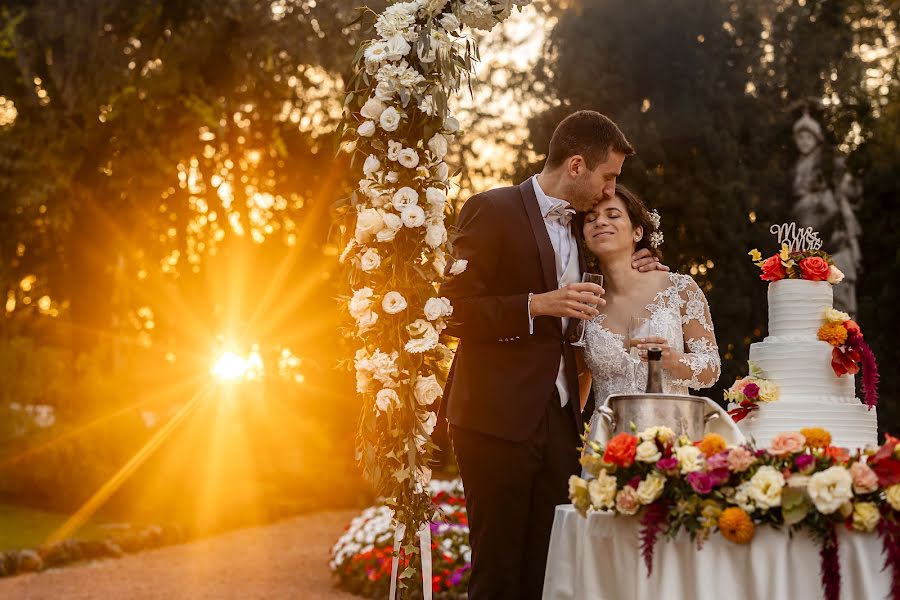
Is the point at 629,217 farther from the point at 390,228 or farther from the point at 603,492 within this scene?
the point at 603,492

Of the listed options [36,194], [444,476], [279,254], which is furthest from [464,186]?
[36,194]

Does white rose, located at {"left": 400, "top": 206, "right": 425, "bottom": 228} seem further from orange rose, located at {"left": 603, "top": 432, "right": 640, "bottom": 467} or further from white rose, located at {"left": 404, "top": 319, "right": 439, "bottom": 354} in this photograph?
orange rose, located at {"left": 603, "top": 432, "right": 640, "bottom": 467}

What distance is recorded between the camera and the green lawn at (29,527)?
12266mm

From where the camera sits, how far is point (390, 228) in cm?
498

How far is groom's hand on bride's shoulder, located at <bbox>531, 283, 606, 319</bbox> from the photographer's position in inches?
161

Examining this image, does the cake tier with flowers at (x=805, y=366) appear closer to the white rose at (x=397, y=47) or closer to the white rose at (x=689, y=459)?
the white rose at (x=689, y=459)

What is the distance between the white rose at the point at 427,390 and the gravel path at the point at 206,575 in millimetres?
5845

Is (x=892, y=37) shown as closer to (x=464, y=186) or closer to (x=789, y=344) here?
(x=464, y=186)

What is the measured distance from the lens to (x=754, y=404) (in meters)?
5.10

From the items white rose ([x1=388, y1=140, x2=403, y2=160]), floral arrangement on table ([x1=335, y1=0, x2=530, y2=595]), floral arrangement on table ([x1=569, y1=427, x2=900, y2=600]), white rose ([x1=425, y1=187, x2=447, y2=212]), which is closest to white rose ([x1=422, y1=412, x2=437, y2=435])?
floral arrangement on table ([x1=335, y1=0, x2=530, y2=595])

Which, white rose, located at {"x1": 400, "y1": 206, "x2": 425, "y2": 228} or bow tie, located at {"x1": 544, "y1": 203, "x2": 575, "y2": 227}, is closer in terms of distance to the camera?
bow tie, located at {"x1": 544, "y1": 203, "x2": 575, "y2": 227}

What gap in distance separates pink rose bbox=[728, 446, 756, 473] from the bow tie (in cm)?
165

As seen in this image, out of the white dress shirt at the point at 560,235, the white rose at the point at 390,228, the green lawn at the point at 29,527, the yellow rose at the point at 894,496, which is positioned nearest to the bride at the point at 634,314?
the white dress shirt at the point at 560,235

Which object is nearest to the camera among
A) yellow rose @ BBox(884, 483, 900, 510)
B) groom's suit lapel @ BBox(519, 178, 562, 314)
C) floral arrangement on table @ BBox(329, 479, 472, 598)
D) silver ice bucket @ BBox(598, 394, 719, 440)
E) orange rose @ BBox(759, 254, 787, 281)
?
yellow rose @ BBox(884, 483, 900, 510)
